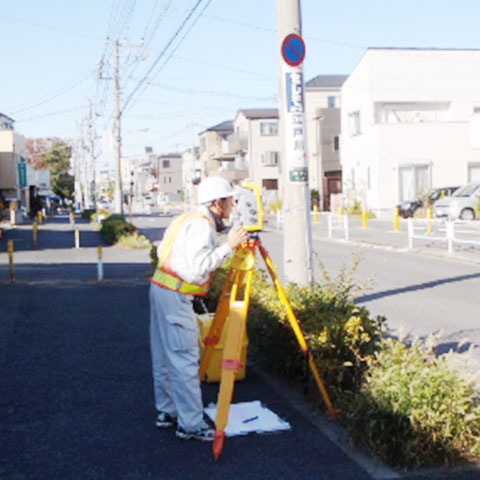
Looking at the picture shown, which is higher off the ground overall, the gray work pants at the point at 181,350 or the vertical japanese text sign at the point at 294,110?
the vertical japanese text sign at the point at 294,110

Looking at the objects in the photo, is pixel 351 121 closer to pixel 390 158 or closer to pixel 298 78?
pixel 390 158

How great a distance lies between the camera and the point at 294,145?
7.07 m

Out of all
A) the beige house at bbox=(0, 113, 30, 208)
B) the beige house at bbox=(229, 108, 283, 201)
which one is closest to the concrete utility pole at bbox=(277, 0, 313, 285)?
the beige house at bbox=(0, 113, 30, 208)

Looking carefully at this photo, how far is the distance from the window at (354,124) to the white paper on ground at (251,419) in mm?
35500

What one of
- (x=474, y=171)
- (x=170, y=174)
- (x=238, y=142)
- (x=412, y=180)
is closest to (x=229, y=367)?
(x=412, y=180)

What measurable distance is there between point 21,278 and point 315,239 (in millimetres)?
12138

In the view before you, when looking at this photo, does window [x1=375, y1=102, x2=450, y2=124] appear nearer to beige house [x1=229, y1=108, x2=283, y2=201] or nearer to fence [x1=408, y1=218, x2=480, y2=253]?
fence [x1=408, y1=218, x2=480, y2=253]

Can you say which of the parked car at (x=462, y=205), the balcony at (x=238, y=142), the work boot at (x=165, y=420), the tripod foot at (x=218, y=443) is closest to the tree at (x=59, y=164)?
the balcony at (x=238, y=142)

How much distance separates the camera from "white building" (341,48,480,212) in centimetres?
3628

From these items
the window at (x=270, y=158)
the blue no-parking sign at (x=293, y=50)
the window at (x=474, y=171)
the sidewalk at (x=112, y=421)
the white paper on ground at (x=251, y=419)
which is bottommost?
the sidewalk at (x=112, y=421)

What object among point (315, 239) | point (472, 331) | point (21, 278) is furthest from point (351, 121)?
point (472, 331)

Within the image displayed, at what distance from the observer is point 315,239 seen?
80.2ft

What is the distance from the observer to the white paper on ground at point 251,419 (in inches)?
180

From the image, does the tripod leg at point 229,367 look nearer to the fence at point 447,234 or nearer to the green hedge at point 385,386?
the green hedge at point 385,386
